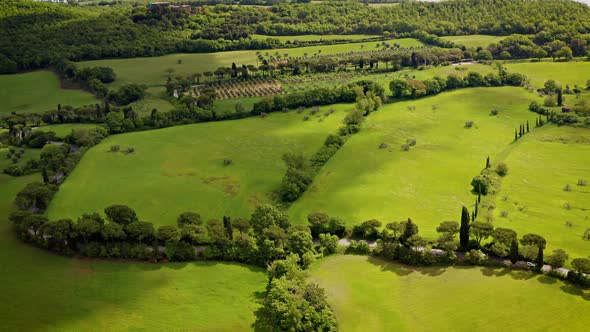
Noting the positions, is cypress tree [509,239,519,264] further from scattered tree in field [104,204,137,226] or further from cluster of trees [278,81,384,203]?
scattered tree in field [104,204,137,226]

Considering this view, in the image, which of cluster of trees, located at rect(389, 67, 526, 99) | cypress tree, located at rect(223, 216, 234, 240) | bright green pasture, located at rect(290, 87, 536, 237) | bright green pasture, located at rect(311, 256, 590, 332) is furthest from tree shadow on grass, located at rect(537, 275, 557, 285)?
cluster of trees, located at rect(389, 67, 526, 99)

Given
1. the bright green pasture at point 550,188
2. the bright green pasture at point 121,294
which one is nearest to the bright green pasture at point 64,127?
the bright green pasture at point 121,294

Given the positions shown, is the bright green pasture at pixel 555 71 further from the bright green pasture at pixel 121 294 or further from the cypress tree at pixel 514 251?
the bright green pasture at pixel 121 294

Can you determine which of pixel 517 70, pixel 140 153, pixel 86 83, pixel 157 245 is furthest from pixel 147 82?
pixel 517 70

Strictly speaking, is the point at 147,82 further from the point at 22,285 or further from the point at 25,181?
the point at 22,285

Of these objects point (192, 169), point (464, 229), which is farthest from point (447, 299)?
point (192, 169)

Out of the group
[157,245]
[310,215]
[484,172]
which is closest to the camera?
[157,245]

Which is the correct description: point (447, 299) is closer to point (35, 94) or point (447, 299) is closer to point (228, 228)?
point (228, 228)
